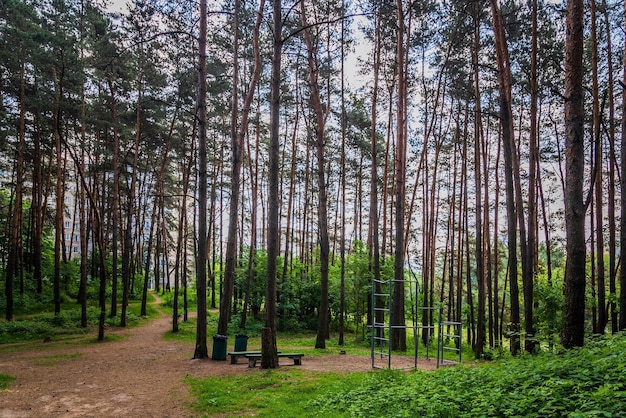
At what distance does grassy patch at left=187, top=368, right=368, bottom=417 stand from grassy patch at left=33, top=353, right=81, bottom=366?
5.07 metres

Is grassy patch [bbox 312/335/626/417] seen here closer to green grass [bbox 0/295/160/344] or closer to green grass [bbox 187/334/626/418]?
green grass [bbox 187/334/626/418]

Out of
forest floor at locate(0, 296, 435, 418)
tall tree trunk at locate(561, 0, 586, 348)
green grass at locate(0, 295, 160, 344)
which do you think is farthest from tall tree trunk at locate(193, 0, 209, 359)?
tall tree trunk at locate(561, 0, 586, 348)

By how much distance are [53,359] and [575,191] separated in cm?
1354

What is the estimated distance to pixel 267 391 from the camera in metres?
7.42

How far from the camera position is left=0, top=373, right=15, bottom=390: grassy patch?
27.3 feet

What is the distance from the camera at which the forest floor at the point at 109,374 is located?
22.2 ft

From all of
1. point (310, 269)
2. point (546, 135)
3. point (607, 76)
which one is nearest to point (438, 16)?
point (607, 76)

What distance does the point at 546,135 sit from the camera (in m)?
20.2

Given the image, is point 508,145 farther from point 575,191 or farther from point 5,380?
point 5,380

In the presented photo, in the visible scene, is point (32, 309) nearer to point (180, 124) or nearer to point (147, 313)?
point (147, 313)

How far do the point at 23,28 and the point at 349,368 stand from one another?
1617 centimetres

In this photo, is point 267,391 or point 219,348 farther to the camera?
point 219,348

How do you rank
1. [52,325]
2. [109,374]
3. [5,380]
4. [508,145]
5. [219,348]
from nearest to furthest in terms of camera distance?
[5,380], [109,374], [219,348], [508,145], [52,325]

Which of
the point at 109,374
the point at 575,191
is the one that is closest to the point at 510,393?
the point at 575,191
